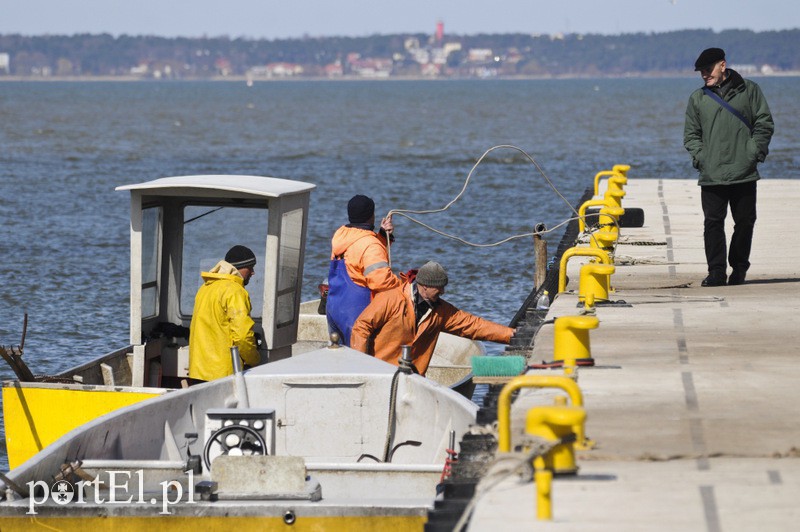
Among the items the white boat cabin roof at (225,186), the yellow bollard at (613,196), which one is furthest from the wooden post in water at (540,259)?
the white boat cabin roof at (225,186)

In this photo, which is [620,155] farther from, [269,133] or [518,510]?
[518,510]

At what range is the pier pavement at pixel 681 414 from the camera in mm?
6895

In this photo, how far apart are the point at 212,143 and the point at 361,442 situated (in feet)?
214

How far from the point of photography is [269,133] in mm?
86625

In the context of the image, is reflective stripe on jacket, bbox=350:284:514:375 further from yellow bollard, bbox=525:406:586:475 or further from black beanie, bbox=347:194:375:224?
yellow bollard, bbox=525:406:586:475

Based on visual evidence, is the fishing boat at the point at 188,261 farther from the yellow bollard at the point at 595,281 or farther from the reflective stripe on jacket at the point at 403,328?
the yellow bollard at the point at 595,281

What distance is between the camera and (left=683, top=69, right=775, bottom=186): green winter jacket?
13258 millimetres

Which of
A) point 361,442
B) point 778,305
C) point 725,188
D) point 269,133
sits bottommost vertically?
point 269,133

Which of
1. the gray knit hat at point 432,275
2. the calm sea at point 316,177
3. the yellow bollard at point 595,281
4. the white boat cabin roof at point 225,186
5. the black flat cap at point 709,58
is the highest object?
the black flat cap at point 709,58

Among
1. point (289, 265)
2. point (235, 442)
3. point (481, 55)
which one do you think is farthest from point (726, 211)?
point (481, 55)

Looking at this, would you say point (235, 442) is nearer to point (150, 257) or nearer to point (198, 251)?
point (150, 257)

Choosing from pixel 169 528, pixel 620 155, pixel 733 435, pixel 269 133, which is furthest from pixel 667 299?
pixel 269 133

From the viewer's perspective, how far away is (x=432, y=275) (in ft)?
38.0

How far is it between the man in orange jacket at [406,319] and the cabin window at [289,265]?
140 cm
